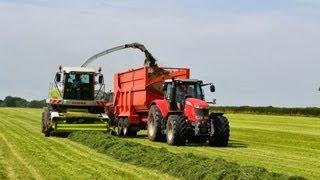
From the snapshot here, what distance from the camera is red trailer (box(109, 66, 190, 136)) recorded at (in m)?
23.5

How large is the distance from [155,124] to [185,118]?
188cm

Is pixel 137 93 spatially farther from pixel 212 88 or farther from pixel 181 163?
pixel 181 163

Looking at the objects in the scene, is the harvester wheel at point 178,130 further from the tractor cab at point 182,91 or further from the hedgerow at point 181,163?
the hedgerow at point 181,163

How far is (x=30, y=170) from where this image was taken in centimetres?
1262

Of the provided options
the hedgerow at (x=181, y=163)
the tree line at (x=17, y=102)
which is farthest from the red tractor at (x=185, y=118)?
the tree line at (x=17, y=102)

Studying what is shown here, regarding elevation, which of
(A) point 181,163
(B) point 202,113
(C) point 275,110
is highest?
(C) point 275,110

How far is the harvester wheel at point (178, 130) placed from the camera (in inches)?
773

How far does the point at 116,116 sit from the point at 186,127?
782cm

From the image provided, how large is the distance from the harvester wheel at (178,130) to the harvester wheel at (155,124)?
141 cm

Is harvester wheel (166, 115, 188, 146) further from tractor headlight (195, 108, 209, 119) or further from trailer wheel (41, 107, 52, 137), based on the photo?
trailer wheel (41, 107, 52, 137)

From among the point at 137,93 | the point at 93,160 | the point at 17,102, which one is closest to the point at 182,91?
the point at 137,93

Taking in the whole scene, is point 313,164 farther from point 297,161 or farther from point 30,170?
point 30,170

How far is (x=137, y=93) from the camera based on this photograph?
24469 mm

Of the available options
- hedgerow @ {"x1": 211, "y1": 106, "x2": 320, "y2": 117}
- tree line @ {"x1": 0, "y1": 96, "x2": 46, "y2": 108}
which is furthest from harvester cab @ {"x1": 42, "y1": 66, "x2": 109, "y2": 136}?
tree line @ {"x1": 0, "y1": 96, "x2": 46, "y2": 108}
